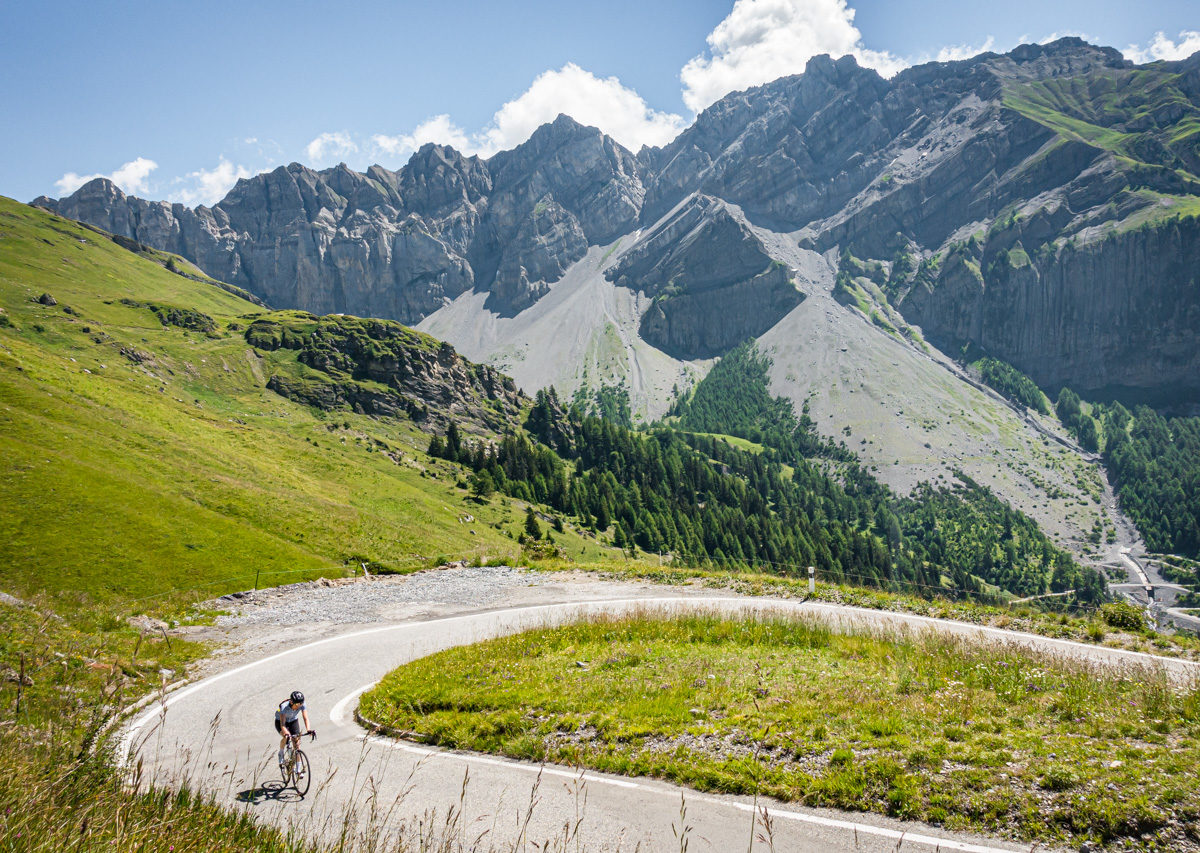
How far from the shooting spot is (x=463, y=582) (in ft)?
99.7

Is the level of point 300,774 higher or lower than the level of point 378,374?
lower

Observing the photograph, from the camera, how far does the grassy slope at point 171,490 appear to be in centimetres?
2702

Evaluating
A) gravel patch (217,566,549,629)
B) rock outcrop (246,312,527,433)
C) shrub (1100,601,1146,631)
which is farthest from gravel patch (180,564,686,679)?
rock outcrop (246,312,527,433)

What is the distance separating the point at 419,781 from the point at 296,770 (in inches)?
105

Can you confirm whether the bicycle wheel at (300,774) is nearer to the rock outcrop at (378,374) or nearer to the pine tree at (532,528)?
the pine tree at (532,528)

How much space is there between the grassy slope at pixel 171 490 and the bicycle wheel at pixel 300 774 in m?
19.5

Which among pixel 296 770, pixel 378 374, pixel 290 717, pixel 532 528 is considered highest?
pixel 378 374

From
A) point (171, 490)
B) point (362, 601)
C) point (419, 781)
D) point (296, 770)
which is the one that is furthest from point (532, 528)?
point (419, 781)

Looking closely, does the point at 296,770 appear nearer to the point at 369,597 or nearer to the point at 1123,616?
the point at 369,597

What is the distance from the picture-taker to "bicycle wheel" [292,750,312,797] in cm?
1023

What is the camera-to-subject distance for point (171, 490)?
35.7 meters

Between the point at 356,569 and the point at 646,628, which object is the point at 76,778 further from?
the point at 356,569

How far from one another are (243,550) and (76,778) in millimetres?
31212

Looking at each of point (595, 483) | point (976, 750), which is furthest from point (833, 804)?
point (595, 483)
